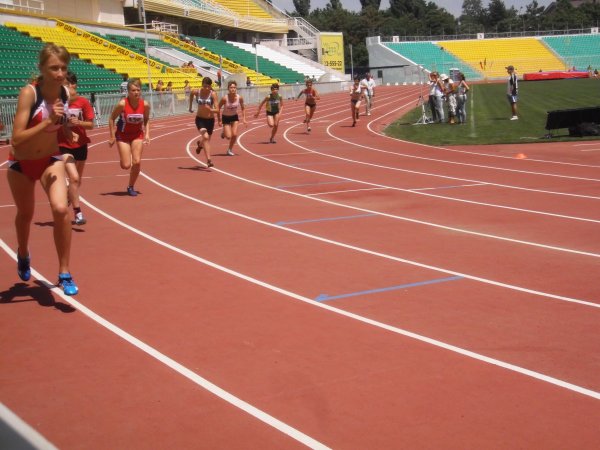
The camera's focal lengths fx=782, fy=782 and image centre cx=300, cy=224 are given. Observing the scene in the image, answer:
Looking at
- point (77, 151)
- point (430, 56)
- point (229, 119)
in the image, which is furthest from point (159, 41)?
point (77, 151)

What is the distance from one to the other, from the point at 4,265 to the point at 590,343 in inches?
229

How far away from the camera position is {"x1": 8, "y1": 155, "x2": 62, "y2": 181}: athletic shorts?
254 inches

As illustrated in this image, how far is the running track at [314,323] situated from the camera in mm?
4199

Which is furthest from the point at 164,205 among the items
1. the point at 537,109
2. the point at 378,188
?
the point at 537,109

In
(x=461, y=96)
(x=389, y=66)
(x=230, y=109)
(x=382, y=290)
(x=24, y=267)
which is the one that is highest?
(x=389, y=66)

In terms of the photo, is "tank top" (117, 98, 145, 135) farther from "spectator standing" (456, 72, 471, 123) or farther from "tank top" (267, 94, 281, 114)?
"spectator standing" (456, 72, 471, 123)

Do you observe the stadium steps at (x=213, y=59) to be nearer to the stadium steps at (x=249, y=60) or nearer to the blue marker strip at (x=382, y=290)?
the stadium steps at (x=249, y=60)

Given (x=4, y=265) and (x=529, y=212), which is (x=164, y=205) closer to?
(x=4, y=265)

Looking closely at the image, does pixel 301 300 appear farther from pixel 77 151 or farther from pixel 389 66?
pixel 389 66

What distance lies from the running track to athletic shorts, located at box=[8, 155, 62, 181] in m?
1.11

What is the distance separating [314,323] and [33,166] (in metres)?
2.66

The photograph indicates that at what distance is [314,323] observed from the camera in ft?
19.8

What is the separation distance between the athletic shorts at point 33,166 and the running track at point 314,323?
1108 millimetres

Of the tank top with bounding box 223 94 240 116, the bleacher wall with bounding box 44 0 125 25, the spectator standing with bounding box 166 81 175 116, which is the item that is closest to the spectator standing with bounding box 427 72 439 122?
the tank top with bounding box 223 94 240 116
